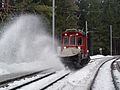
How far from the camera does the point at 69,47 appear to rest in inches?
900

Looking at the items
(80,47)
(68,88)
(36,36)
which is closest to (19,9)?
(36,36)

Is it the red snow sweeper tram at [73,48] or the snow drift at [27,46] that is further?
the snow drift at [27,46]

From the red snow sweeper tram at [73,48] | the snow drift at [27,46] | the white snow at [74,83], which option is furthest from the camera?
the snow drift at [27,46]

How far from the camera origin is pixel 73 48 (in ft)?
72.9

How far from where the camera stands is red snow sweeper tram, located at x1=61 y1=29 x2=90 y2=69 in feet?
68.9

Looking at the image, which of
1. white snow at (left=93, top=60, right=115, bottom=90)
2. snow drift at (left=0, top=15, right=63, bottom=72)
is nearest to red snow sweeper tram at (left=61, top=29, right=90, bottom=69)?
snow drift at (left=0, top=15, right=63, bottom=72)

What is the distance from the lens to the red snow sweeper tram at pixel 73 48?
21000mm

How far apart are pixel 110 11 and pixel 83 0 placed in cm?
1110

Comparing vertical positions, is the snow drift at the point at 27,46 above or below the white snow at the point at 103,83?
above

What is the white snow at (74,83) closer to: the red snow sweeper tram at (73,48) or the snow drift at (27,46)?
the red snow sweeper tram at (73,48)

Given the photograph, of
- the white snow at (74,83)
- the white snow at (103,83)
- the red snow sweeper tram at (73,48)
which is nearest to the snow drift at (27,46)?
the red snow sweeper tram at (73,48)

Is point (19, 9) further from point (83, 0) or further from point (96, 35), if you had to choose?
point (83, 0)

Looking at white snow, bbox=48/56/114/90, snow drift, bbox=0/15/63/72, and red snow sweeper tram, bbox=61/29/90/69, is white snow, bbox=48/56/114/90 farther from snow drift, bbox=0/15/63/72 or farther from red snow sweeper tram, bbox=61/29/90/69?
snow drift, bbox=0/15/63/72

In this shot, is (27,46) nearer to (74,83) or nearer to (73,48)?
(73,48)
